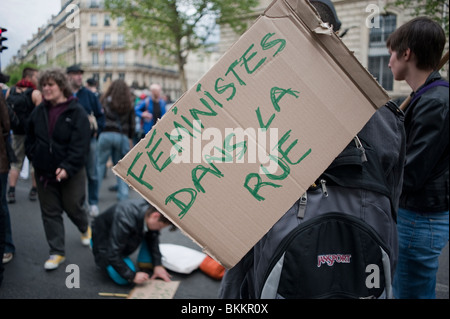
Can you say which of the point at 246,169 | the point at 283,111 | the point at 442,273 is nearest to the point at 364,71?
the point at 283,111

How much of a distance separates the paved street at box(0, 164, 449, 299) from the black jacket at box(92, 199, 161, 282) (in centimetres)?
23

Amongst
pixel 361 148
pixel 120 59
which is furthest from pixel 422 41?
pixel 120 59

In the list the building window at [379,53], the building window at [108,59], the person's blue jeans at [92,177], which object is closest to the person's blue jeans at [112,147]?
the person's blue jeans at [92,177]

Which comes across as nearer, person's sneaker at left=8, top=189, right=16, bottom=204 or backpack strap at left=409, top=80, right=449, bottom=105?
backpack strap at left=409, top=80, right=449, bottom=105

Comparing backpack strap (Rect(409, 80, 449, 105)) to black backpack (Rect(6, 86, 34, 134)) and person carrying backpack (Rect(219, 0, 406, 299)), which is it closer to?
person carrying backpack (Rect(219, 0, 406, 299))

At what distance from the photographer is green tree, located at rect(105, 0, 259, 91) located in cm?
1438

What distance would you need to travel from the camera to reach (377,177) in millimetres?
1218

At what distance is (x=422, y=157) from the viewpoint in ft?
5.72

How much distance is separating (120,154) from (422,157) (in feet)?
13.7

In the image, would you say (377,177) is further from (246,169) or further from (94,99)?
(94,99)

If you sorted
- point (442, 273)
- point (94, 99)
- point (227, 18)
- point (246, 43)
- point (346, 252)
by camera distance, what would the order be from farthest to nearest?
point (227, 18)
point (94, 99)
point (442, 273)
point (346, 252)
point (246, 43)

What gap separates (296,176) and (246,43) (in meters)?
0.40

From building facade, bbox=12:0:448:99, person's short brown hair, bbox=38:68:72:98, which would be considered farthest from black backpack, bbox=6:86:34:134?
building facade, bbox=12:0:448:99
